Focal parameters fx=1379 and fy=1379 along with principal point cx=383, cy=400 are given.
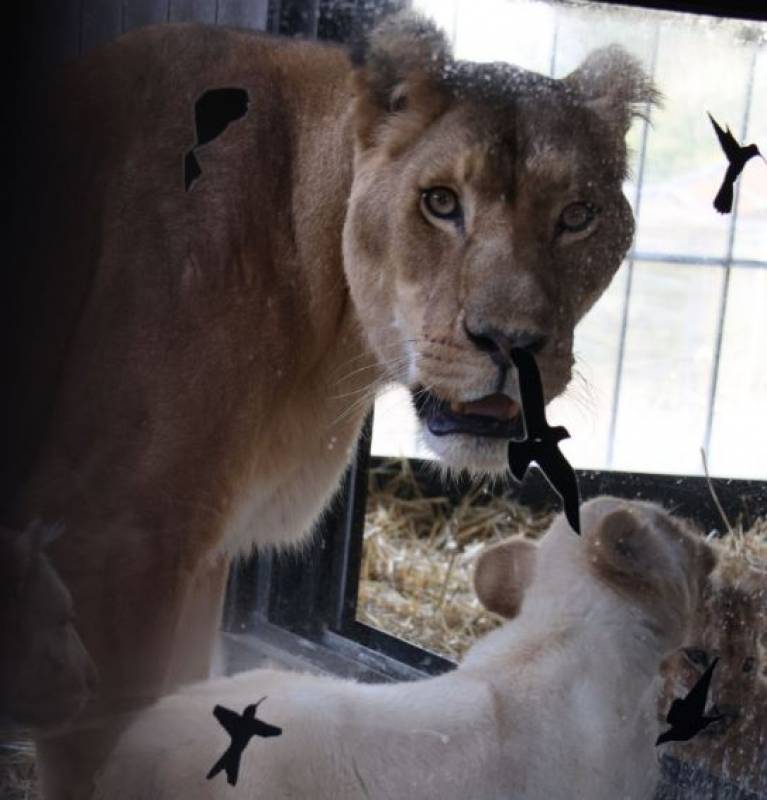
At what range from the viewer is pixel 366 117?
5.12 ft

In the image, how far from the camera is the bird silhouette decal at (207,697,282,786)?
5.08ft

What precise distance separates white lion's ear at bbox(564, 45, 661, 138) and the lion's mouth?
13.4 inches

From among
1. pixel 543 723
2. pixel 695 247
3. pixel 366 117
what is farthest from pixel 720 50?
pixel 543 723

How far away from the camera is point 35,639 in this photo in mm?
1509

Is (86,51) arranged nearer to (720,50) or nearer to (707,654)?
(720,50)

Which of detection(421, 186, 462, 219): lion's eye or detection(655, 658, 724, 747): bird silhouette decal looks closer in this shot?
detection(421, 186, 462, 219): lion's eye

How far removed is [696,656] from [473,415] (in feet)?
1.50

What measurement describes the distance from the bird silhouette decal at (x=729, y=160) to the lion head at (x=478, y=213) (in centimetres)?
12

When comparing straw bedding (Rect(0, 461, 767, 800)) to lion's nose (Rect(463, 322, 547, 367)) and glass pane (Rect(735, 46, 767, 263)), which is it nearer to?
lion's nose (Rect(463, 322, 547, 367))

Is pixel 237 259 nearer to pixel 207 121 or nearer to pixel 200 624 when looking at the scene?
pixel 207 121

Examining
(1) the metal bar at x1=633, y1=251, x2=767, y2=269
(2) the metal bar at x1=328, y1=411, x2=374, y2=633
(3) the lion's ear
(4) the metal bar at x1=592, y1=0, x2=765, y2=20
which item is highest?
(4) the metal bar at x1=592, y1=0, x2=765, y2=20

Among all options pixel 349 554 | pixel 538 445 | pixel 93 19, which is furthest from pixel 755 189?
pixel 93 19

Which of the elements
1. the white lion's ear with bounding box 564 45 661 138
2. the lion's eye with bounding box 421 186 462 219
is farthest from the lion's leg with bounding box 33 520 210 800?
the white lion's ear with bounding box 564 45 661 138

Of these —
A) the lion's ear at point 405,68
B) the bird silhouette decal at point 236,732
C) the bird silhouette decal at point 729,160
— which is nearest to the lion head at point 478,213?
the lion's ear at point 405,68
